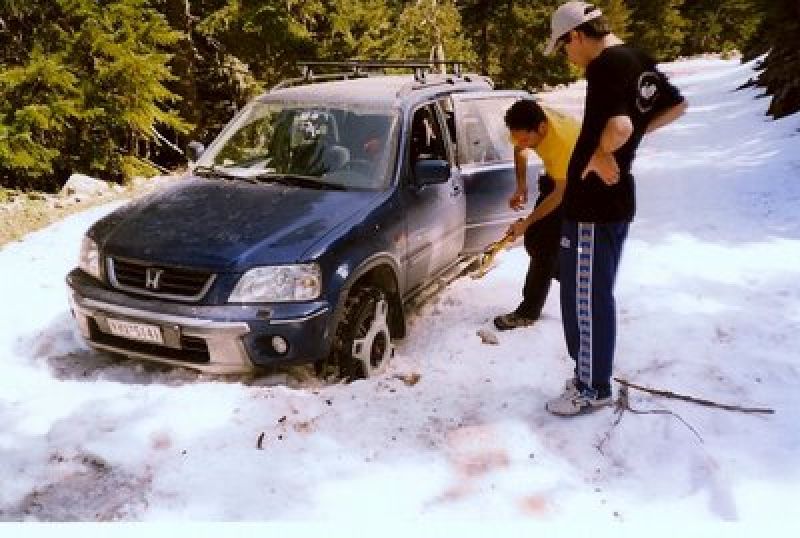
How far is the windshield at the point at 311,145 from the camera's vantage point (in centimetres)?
519

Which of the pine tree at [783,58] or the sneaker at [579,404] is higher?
the pine tree at [783,58]

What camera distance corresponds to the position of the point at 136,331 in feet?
14.4

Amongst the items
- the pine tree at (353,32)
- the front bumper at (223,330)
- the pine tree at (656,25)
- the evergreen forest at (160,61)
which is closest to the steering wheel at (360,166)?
the front bumper at (223,330)

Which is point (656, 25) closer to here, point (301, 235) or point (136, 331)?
point (301, 235)

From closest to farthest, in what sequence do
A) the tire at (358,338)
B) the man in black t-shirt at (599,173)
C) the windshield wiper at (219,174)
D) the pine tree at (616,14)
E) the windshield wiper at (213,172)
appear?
the man in black t-shirt at (599,173), the tire at (358,338), the windshield wiper at (219,174), the windshield wiper at (213,172), the pine tree at (616,14)

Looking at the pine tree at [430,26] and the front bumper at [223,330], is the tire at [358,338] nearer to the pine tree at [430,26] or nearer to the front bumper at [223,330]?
the front bumper at [223,330]

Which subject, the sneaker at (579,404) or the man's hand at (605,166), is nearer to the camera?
the man's hand at (605,166)

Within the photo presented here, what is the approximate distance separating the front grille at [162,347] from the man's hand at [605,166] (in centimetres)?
248

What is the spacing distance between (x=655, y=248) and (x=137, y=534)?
6.36 meters

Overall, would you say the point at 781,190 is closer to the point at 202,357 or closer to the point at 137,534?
the point at 202,357

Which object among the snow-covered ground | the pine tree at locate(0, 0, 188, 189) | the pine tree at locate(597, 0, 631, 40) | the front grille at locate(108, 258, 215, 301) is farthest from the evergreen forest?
Answer: the pine tree at locate(597, 0, 631, 40)

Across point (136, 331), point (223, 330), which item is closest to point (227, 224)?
point (223, 330)

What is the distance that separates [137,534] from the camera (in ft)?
9.76

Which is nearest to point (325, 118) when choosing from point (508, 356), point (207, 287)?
point (207, 287)
